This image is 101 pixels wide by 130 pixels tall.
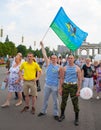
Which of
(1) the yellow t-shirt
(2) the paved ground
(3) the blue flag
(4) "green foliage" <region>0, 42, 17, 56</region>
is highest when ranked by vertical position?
(4) "green foliage" <region>0, 42, 17, 56</region>

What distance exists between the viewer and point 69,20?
1145 cm

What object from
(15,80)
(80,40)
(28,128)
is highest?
(80,40)

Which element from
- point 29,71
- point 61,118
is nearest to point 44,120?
point 61,118

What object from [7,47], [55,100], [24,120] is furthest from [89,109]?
[7,47]

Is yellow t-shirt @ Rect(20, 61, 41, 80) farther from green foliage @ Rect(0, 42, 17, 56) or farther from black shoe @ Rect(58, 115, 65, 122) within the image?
green foliage @ Rect(0, 42, 17, 56)

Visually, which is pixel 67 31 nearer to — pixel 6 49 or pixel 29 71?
pixel 29 71

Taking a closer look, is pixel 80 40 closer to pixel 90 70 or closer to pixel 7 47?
pixel 90 70

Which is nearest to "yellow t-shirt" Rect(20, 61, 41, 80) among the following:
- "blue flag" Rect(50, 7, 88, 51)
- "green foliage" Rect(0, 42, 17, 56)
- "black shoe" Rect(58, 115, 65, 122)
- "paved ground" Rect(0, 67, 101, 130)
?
"paved ground" Rect(0, 67, 101, 130)

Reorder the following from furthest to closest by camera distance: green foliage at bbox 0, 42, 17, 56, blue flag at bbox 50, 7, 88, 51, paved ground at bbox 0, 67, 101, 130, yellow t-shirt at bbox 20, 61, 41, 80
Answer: green foliage at bbox 0, 42, 17, 56, blue flag at bbox 50, 7, 88, 51, yellow t-shirt at bbox 20, 61, 41, 80, paved ground at bbox 0, 67, 101, 130

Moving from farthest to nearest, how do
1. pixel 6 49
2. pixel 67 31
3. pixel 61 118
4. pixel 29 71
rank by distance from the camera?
pixel 6 49
pixel 67 31
pixel 29 71
pixel 61 118

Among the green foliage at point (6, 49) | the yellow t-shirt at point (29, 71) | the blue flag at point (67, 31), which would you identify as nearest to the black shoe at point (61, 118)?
the yellow t-shirt at point (29, 71)

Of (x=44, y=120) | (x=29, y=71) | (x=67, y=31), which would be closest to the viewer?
(x=44, y=120)

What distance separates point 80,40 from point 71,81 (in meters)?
3.38

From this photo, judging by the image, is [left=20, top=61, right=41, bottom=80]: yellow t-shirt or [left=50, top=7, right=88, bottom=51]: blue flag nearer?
[left=20, top=61, right=41, bottom=80]: yellow t-shirt
